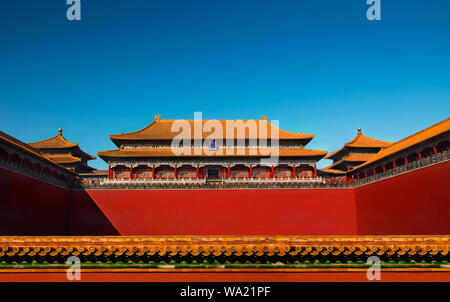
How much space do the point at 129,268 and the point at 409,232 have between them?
1576cm

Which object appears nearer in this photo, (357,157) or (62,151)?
(357,157)

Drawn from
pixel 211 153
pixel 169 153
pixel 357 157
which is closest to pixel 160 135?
pixel 169 153

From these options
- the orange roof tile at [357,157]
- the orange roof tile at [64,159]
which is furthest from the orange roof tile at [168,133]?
the orange roof tile at [64,159]

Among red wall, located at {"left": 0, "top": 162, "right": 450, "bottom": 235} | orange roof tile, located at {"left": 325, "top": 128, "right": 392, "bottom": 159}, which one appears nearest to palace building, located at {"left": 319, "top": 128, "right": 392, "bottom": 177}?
orange roof tile, located at {"left": 325, "top": 128, "right": 392, "bottom": 159}

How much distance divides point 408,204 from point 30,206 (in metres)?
20.3

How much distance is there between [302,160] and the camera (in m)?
24.4

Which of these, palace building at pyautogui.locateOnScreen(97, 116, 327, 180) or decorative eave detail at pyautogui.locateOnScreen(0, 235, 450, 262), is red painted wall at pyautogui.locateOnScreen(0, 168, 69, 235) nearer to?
palace building at pyautogui.locateOnScreen(97, 116, 327, 180)

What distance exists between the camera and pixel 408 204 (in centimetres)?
1591

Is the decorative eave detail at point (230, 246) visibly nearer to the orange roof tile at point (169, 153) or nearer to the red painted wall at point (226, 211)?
the red painted wall at point (226, 211)

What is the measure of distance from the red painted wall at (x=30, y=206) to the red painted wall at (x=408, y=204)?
19.7 metres

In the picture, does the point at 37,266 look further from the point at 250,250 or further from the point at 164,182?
the point at 164,182

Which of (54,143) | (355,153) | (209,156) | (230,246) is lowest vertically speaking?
(230,246)

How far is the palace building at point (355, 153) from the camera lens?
87.6ft

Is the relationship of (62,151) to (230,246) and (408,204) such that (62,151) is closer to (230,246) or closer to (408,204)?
(230,246)
